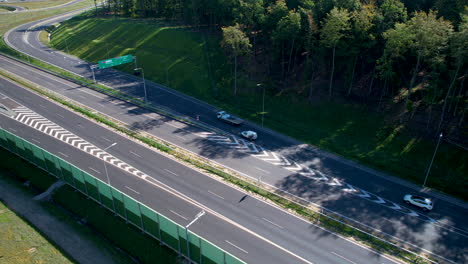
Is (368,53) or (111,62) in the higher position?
(368,53)

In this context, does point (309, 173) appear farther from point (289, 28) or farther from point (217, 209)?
point (289, 28)

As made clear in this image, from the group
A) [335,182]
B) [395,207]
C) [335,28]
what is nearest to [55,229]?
[335,182]

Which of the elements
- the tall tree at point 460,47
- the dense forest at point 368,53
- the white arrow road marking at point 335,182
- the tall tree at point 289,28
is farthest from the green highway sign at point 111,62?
the tall tree at point 460,47

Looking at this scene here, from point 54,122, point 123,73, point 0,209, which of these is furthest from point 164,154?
point 123,73

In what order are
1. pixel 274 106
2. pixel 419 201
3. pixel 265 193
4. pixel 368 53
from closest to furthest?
pixel 419 201
pixel 265 193
pixel 368 53
pixel 274 106

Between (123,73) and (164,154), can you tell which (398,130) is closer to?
(164,154)

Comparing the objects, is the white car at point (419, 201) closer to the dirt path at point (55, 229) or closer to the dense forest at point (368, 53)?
the dense forest at point (368, 53)
